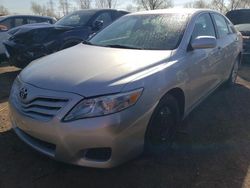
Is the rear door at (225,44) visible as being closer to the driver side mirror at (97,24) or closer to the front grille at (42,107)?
the front grille at (42,107)

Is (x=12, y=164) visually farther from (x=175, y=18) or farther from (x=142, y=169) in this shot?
(x=175, y=18)

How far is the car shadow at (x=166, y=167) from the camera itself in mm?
2994

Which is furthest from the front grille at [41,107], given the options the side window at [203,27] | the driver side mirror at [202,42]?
the side window at [203,27]

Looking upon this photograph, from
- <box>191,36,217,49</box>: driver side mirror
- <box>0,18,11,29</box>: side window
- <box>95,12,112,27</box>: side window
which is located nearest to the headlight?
<box>191,36,217,49</box>: driver side mirror

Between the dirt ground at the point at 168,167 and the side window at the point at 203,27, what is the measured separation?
1248 millimetres

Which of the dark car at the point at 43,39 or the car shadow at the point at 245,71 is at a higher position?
the dark car at the point at 43,39

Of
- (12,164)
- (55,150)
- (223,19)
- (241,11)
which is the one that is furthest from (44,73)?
(241,11)

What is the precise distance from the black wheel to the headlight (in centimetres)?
46

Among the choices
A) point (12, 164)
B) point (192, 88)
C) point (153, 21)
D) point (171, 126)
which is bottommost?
point (12, 164)

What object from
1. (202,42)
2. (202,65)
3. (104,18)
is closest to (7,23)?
(104,18)

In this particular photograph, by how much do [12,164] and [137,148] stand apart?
1.39 meters

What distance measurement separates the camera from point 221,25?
528 centimetres

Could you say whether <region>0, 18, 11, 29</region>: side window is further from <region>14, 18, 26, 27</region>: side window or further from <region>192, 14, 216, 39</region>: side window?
<region>192, 14, 216, 39</region>: side window

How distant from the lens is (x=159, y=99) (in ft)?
9.98
